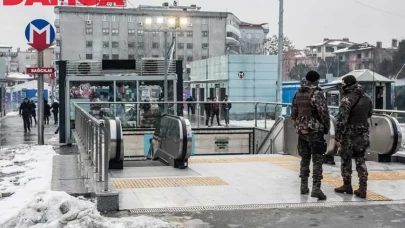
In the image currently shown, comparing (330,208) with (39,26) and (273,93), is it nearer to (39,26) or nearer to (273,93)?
(39,26)

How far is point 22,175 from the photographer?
11.3 metres

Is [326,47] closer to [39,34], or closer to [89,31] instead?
[89,31]

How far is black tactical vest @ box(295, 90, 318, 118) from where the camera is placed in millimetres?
7852

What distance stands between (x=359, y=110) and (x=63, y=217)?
437cm

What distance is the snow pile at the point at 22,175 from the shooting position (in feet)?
27.0

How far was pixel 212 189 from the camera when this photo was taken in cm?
871

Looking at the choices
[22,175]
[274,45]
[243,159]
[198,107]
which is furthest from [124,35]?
[22,175]

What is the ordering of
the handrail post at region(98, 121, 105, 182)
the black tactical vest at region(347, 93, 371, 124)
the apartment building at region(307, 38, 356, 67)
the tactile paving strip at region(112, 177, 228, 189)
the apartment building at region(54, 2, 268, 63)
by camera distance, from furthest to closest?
1. the apartment building at region(307, 38, 356, 67)
2. the apartment building at region(54, 2, 268, 63)
3. the tactile paving strip at region(112, 177, 228, 189)
4. the black tactical vest at region(347, 93, 371, 124)
5. the handrail post at region(98, 121, 105, 182)

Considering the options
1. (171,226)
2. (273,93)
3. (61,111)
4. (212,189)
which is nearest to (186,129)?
(212,189)

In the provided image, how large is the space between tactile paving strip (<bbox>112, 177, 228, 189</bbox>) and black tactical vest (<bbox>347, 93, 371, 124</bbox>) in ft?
7.97

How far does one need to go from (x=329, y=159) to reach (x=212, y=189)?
392cm

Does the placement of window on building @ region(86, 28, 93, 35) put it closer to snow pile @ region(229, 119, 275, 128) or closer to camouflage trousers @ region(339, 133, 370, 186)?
snow pile @ region(229, 119, 275, 128)

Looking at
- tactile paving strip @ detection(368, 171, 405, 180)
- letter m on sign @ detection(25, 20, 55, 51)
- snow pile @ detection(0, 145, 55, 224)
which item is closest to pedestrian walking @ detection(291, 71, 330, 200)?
tactile paving strip @ detection(368, 171, 405, 180)

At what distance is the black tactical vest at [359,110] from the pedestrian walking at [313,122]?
448mm
